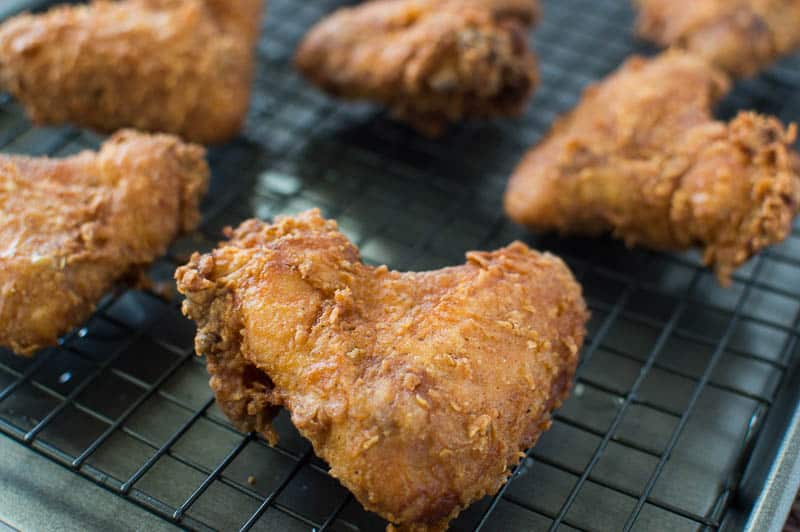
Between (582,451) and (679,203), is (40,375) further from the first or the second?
(679,203)

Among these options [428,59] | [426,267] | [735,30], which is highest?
[428,59]

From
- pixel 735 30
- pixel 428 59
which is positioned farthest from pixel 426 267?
pixel 735 30

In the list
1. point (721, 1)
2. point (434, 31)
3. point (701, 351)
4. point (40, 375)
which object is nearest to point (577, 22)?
point (721, 1)

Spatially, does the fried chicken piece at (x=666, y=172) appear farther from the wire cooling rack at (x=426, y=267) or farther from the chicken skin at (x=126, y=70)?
the chicken skin at (x=126, y=70)

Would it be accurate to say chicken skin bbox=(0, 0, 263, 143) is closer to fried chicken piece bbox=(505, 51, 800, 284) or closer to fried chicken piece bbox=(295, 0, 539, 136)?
fried chicken piece bbox=(295, 0, 539, 136)

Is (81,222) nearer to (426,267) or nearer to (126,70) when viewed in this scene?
(126,70)
